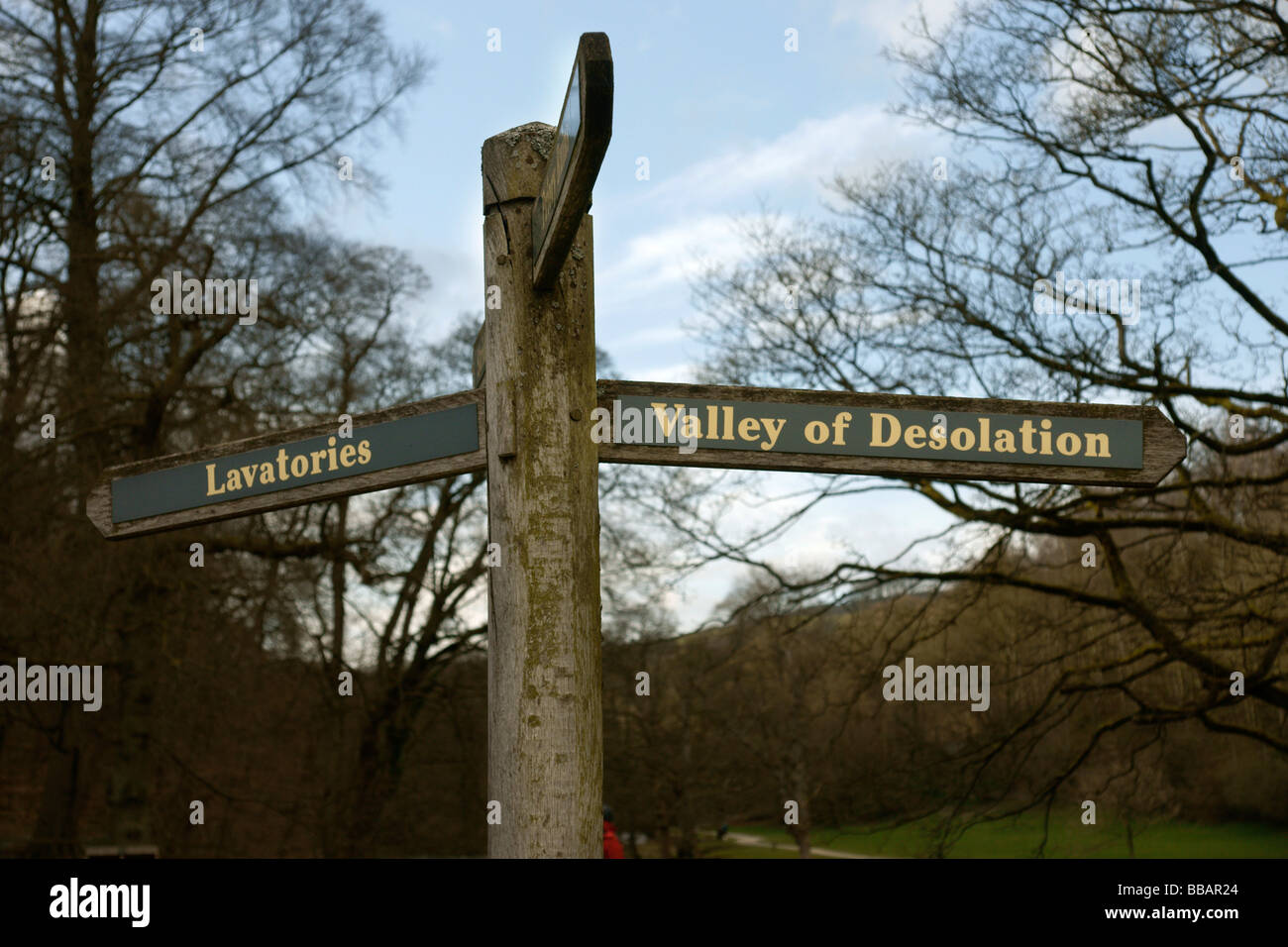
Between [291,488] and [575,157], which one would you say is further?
[291,488]

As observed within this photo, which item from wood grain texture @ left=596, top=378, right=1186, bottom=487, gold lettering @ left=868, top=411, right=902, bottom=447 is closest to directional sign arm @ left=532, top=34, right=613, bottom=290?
wood grain texture @ left=596, top=378, right=1186, bottom=487

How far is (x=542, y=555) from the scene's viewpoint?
293 centimetres

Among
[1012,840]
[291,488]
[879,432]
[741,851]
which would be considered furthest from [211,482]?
[741,851]

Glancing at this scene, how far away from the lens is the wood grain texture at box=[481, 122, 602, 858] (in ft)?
9.33

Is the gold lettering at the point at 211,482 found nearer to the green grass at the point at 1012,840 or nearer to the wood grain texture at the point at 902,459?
the wood grain texture at the point at 902,459

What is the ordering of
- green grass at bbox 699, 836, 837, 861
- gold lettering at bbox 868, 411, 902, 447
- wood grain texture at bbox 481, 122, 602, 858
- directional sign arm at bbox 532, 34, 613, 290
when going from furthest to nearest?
green grass at bbox 699, 836, 837, 861 < gold lettering at bbox 868, 411, 902, 447 < wood grain texture at bbox 481, 122, 602, 858 < directional sign arm at bbox 532, 34, 613, 290

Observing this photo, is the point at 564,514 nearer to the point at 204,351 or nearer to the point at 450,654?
the point at 204,351

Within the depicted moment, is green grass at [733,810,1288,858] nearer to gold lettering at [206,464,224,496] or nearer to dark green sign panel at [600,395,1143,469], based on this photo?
dark green sign panel at [600,395,1143,469]

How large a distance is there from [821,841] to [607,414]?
783cm

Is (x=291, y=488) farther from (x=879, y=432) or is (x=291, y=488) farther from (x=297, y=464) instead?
(x=879, y=432)

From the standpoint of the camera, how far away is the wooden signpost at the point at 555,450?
2.86 meters

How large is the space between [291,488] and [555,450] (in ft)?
2.70
